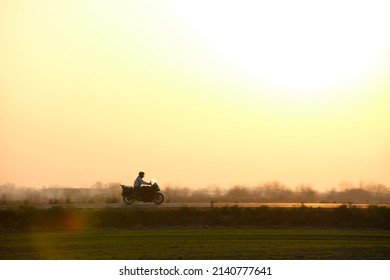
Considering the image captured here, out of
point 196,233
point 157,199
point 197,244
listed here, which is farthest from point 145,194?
point 197,244

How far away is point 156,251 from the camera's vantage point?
31703 millimetres

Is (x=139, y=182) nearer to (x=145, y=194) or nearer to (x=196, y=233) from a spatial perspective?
(x=145, y=194)

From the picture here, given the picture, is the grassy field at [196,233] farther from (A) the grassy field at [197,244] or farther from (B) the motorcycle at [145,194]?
(B) the motorcycle at [145,194]

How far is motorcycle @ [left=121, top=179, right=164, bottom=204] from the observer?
4338 cm

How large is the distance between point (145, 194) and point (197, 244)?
423 inches

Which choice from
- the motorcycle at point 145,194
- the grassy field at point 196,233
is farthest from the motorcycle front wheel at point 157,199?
the grassy field at point 196,233

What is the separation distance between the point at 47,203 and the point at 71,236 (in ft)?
37.0

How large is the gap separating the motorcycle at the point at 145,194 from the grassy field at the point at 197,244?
4935 millimetres

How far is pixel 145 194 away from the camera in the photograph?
43.6 m

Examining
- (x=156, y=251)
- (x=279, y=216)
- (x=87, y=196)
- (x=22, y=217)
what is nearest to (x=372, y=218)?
(x=279, y=216)

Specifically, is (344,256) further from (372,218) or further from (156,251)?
(372,218)

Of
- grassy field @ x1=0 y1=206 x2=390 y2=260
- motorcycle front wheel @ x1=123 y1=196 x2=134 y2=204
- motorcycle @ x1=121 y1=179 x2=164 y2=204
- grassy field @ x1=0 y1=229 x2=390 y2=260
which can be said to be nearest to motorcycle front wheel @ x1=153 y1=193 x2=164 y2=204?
motorcycle @ x1=121 y1=179 x2=164 y2=204

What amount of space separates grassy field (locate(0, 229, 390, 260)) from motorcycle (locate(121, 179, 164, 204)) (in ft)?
16.2

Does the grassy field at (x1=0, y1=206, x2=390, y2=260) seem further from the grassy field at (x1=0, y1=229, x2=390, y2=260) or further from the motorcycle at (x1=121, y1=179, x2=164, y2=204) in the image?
the motorcycle at (x1=121, y1=179, x2=164, y2=204)
